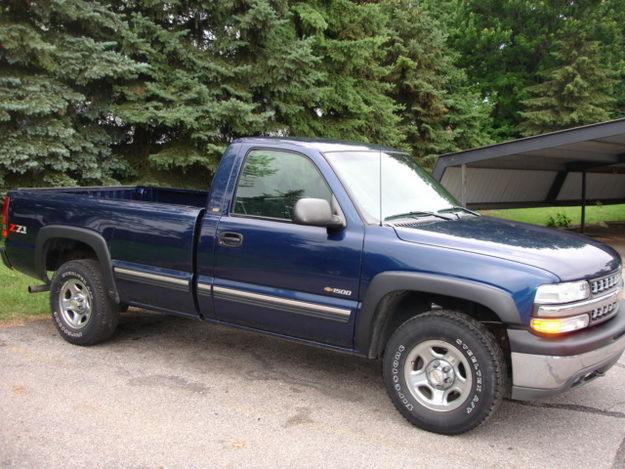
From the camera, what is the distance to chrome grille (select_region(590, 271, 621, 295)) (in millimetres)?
4035

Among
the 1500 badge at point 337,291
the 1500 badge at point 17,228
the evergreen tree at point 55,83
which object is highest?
the evergreen tree at point 55,83

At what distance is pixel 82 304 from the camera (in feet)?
19.2

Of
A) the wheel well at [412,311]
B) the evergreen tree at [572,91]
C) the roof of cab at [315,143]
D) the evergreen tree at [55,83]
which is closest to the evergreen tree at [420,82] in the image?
the evergreen tree at [572,91]

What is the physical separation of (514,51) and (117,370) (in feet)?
103

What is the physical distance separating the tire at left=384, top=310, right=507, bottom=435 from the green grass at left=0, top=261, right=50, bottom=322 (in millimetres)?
4498

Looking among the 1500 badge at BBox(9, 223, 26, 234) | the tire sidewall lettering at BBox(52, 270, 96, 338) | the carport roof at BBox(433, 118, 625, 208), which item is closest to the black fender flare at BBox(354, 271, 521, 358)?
the tire sidewall lettering at BBox(52, 270, 96, 338)

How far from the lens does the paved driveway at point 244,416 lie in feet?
12.3

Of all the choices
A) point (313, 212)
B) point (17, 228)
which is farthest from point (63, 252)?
point (313, 212)

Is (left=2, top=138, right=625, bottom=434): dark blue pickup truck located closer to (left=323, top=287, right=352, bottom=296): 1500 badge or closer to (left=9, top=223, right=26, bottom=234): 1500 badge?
(left=323, top=287, right=352, bottom=296): 1500 badge

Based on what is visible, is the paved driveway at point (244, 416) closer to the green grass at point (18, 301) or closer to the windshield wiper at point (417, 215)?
the green grass at point (18, 301)

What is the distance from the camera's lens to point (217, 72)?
39.3 ft

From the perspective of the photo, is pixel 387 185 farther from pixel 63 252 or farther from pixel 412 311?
pixel 63 252

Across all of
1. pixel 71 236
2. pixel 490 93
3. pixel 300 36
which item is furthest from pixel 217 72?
pixel 490 93

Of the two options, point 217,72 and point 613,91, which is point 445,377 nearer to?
point 217,72
